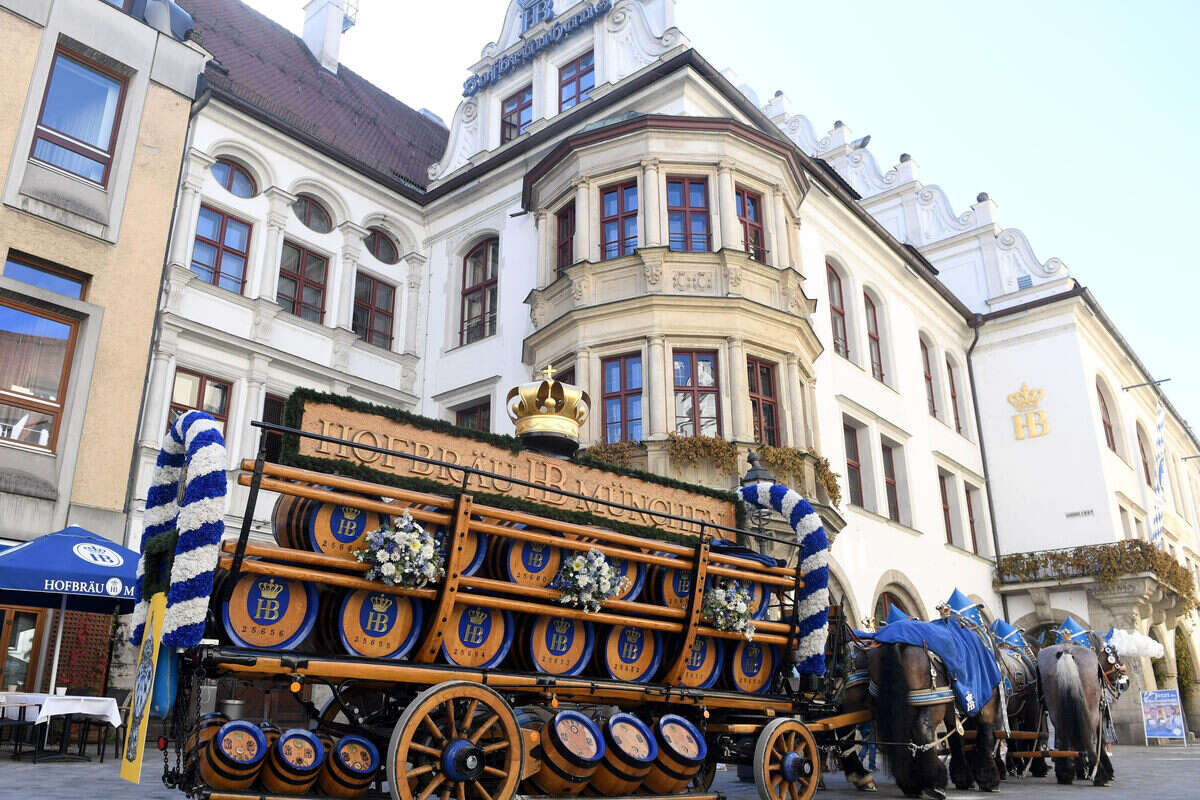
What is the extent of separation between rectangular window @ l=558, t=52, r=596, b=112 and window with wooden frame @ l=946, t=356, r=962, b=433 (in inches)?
508

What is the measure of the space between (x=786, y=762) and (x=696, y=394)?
964cm

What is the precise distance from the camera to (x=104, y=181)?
1566 centimetres

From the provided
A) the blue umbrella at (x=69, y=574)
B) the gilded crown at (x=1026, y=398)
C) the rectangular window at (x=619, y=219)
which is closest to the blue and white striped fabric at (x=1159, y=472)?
the gilded crown at (x=1026, y=398)

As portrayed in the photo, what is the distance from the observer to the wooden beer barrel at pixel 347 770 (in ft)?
17.9

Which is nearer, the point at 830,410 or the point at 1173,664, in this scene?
the point at 830,410

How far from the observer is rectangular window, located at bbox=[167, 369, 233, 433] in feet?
54.7

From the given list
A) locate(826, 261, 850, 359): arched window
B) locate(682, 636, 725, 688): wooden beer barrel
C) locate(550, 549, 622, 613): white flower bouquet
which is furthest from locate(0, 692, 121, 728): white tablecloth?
locate(826, 261, 850, 359): arched window

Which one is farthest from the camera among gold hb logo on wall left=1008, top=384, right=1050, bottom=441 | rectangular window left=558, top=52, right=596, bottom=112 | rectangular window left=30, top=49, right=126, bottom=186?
gold hb logo on wall left=1008, top=384, right=1050, bottom=441

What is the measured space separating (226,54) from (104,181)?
7.12 meters

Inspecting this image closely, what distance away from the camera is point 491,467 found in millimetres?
6730

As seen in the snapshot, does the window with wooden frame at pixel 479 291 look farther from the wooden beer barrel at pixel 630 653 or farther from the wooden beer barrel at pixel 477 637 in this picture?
the wooden beer barrel at pixel 477 637

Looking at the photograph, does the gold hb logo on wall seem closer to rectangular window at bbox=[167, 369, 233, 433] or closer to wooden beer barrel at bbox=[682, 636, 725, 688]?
rectangular window at bbox=[167, 369, 233, 433]

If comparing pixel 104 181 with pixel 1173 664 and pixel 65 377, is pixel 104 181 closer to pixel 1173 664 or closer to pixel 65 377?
pixel 65 377

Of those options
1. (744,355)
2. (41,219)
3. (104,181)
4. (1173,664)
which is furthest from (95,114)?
(1173,664)
